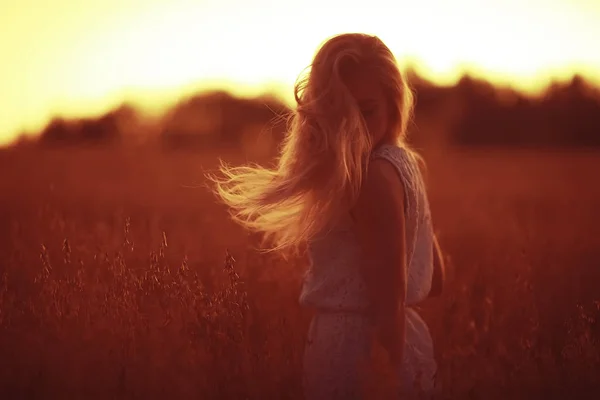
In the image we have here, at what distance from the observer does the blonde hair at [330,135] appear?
264 centimetres

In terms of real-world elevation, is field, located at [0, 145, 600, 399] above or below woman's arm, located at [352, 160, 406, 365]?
below

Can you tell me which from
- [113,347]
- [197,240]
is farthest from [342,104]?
[197,240]

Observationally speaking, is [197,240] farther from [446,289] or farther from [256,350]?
[256,350]

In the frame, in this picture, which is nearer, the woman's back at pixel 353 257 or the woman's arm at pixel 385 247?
the woman's arm at pixel 385 247

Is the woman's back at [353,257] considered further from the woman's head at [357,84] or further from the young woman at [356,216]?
the woman's head at [357,84]

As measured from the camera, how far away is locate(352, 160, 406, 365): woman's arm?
257 centimetres

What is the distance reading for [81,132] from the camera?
20000mm

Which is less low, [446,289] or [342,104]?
[342,104]

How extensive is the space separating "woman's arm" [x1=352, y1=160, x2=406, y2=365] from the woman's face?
0.71 feet

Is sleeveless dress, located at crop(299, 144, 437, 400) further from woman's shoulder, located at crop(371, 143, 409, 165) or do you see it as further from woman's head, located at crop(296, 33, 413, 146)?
woman's head, located at crop(296, 33, 413, 146)

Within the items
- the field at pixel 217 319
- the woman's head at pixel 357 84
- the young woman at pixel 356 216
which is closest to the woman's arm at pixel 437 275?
the young woman at pixel 356 216

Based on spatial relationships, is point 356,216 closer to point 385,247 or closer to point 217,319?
point 385,247

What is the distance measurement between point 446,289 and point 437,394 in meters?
2.22

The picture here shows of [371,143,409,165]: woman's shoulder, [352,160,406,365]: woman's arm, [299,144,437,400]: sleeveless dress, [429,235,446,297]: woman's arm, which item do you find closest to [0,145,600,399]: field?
[429,235,446,297]: woman's arm
